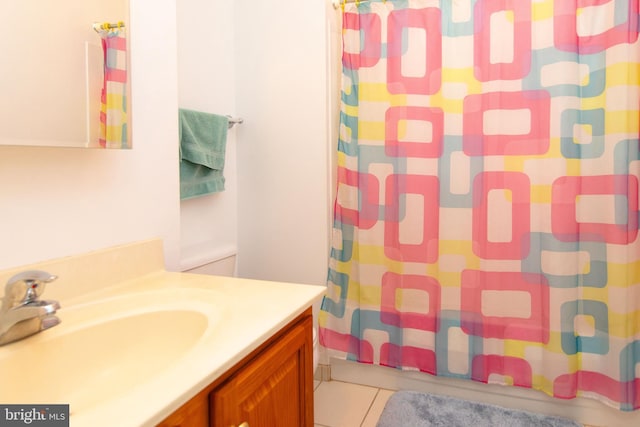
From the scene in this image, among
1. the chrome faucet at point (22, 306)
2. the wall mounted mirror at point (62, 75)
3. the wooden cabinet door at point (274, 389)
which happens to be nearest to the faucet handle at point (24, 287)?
the chrome faucet at point (22, 306)

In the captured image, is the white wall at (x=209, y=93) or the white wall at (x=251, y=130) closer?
the white wall at (x=251, y=130)

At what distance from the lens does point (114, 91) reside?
110 centimetres

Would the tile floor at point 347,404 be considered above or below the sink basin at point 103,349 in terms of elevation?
below

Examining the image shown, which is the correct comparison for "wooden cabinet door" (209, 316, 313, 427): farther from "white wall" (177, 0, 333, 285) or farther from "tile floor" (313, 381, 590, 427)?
"white wall" (177, 0, 333, 285)

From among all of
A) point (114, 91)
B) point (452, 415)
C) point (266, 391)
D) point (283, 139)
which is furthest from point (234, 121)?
point (452, 415)

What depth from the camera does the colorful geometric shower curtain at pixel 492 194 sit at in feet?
5.15

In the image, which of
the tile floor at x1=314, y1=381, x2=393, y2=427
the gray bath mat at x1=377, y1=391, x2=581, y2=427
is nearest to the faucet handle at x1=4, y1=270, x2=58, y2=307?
the tile floor at x1=314, y1=381, x2=393, y2=427

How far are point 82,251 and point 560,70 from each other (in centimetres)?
177

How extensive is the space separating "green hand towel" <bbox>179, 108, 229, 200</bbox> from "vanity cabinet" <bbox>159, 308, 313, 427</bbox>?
95 centimetres

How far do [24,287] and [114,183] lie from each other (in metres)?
0.43

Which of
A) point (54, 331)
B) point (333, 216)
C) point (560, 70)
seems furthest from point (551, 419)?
point (54, 331)

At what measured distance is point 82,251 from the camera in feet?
3.43

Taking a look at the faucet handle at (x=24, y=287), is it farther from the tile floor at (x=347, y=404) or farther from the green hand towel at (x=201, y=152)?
the tile floor at (x=347, y=404)

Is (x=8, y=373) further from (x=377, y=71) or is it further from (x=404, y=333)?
(x=377, y=71)
